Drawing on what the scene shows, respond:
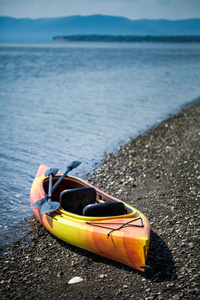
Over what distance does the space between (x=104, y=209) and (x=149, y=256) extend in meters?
1.53

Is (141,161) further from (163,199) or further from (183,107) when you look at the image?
(183,107)

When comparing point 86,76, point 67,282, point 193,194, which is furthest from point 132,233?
point 86,76

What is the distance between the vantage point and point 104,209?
7.40 meters

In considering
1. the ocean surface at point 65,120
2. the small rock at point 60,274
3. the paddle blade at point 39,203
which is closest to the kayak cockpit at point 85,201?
the paddle blade at point 39,203

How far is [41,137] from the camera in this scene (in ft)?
59.5

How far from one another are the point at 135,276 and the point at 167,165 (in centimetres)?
637

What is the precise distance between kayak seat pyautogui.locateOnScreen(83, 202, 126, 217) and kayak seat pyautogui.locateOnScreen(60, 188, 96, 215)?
0.80 meters

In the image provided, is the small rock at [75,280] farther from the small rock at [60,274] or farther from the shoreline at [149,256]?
the small rock at [60,274]

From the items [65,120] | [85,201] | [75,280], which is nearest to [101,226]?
[75,280]

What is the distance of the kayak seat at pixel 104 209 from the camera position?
7383 mm

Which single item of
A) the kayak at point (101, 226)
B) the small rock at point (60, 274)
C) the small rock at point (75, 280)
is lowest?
the small rock at point (60, 274)

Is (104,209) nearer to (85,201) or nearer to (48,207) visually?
(85,201)

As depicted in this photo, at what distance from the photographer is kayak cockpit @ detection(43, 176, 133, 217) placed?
7.41m

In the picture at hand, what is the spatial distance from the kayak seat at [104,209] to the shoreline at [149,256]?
1.04 meters
